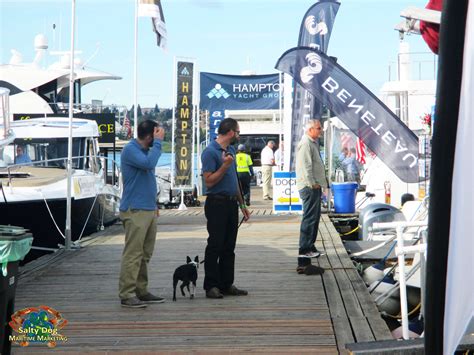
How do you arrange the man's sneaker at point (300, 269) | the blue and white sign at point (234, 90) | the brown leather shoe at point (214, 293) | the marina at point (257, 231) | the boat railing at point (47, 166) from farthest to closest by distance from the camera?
1. the blue and white sign at point (234, 90)
2. the boat railing at point (47, 166)
3. the man's sneaker at point (300, 269)
4. the brown leather shoe at point (214, 293)
5. the marina at point (257, 231)

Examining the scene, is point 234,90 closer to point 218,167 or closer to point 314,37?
point 314,37

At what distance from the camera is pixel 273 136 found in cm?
4219

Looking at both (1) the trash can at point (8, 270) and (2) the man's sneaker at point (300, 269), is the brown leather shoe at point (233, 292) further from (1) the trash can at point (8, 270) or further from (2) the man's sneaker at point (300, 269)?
(1) the trash can at point (8, 270)

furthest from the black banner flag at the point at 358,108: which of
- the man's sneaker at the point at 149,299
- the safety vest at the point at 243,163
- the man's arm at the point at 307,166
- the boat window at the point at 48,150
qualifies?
the safety vest at the point at 243,163

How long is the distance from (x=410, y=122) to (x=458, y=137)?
21565mm

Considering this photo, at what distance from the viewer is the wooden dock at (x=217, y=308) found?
6.19 metres

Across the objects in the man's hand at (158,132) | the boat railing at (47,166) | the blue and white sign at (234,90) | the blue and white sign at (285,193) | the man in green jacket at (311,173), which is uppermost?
the blue and white sign at (234,90)

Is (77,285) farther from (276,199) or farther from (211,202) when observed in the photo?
(276,199)

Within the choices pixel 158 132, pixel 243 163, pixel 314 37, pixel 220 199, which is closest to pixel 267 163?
pixel 243 163

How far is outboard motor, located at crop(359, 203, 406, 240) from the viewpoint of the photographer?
52.6 ft

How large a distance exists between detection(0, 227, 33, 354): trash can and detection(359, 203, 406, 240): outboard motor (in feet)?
36.7

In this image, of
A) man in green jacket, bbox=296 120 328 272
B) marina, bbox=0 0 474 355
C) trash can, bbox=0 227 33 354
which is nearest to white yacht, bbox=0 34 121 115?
marina, bbox=0 0 474 355

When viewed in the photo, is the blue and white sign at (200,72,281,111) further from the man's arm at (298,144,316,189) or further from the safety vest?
the man's arm at (298,144,316,189)

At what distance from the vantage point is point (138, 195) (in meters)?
7.43
